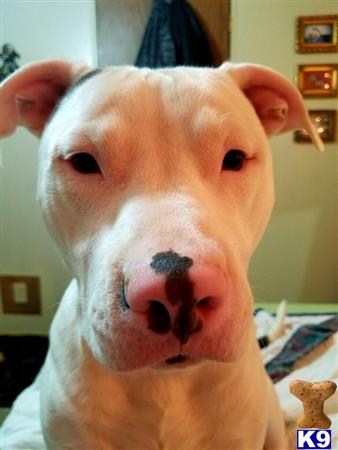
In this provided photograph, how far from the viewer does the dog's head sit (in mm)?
559

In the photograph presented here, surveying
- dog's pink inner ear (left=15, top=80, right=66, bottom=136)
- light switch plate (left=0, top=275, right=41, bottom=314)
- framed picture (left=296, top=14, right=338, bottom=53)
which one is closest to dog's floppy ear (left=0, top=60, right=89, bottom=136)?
dog's pink inner ear (left=15, top=80, right=66, bottom=136)

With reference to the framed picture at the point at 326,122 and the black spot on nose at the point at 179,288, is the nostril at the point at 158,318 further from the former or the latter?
the framed picture at the point at 326,122

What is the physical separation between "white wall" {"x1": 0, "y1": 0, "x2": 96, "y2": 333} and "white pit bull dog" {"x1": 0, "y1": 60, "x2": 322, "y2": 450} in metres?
0.23

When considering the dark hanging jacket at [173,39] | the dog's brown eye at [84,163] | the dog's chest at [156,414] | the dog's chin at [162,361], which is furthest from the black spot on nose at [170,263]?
the dark hanging jacket at [173,39]

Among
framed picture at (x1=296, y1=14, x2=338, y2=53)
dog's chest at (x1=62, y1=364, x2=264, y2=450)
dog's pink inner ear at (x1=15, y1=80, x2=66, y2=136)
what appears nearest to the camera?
dog's chest at (x1=62, y1=364, x2=264, y2=450)

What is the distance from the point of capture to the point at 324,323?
5.43 feet

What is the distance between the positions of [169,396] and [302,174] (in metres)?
1.24

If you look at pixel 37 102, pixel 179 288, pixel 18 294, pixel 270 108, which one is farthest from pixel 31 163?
pixel 179 288

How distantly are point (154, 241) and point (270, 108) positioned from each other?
71cm

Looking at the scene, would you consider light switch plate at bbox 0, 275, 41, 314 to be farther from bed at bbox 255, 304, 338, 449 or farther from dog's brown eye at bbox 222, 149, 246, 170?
dog's brown eye at bbox 222, 149, 246, 170

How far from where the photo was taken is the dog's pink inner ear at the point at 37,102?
1013mm

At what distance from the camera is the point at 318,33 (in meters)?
1.41

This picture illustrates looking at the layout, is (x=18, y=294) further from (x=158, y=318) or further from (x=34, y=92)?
(x=158, y=318)

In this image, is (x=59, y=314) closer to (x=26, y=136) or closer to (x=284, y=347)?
(x=26, y=136)
